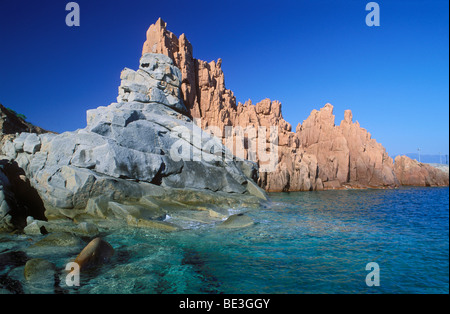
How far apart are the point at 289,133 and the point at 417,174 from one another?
40.1m

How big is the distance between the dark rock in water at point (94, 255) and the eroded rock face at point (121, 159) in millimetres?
9121

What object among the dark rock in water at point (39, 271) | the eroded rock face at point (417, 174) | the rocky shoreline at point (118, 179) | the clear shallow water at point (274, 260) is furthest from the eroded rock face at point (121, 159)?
the eroded rock face at point (417, 174)

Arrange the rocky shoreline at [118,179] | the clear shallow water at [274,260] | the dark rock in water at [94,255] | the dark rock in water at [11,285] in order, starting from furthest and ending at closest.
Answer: the rocky shoreline at [118,179]
the dark rock in water at [94,255]
the clear shallow water at [274,260]
the dark rock in water at [11,285]

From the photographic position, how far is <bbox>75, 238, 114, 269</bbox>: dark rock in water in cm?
1033

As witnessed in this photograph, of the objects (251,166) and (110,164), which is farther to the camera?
(251,166)

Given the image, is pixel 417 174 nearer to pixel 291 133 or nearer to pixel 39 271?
pixel 291 133

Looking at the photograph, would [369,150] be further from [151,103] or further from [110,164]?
[110,164]

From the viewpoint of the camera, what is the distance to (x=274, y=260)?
11.6 m

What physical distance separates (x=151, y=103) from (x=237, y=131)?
102 feet

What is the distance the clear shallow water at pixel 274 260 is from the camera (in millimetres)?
8953

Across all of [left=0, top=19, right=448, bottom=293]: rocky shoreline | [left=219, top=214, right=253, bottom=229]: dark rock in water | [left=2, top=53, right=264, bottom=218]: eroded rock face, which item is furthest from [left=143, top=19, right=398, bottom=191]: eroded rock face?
[left=219, top=214, right=253, bottom=229]: dark rock in water

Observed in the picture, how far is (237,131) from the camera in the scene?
211 feet

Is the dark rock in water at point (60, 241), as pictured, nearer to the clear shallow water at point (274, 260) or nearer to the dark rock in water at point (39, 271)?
the clear shallow water at point (274, 260)
